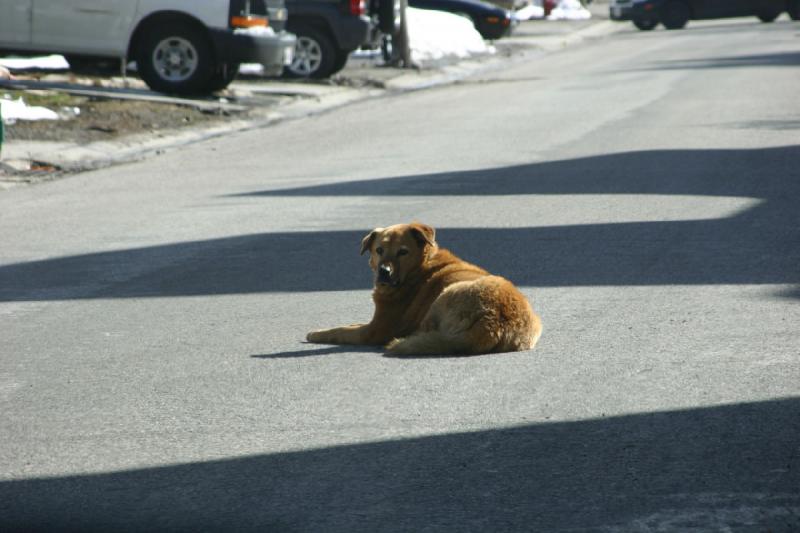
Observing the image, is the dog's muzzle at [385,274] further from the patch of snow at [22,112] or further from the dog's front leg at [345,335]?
the patch of snow at [22,112]

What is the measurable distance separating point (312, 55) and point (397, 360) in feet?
61.7

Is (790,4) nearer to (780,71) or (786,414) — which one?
(780,71)

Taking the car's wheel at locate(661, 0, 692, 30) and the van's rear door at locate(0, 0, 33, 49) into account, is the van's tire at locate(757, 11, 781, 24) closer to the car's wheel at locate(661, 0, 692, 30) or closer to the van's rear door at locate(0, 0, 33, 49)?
the car's wheel at locate(661, 0, 692, 30)

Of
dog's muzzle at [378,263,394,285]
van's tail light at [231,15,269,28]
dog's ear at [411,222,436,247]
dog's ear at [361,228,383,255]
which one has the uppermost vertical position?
van's tail light at [231,15,269,28]

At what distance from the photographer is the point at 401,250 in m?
6.98

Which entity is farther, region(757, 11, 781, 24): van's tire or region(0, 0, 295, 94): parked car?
region(757, 11, 781, 24): van's tire

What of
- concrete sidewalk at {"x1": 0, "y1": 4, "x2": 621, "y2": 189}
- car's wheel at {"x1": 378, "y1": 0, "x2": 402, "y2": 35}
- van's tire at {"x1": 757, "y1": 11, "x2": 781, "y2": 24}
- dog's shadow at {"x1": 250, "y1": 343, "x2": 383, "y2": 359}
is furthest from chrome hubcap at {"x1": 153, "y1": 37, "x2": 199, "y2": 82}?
van's tire at {"x1": 757, "y1": 11, "x2": 781, "y2": 24}

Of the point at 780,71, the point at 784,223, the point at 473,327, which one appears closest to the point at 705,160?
the point at 784,223

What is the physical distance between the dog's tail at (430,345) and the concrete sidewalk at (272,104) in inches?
324

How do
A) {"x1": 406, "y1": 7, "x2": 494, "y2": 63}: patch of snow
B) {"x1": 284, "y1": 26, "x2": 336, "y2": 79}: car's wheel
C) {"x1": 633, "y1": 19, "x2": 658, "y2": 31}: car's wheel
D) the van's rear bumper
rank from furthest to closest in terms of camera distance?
{"x1": 633, "y1": 19, "x2": 658, "y2": 31}: car's wheel → {"x1": 406, "y1": 7, "x2": 494, "y2": 63}: patch of snow → {"x1": 284, "y1": 26, "x2": 336, "y2": 79}: car's wheel → the van's rear bumper

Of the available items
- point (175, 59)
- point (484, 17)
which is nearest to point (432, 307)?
point (175, 59)

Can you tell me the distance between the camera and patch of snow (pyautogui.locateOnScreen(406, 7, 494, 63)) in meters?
32.9

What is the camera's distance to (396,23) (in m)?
28.9

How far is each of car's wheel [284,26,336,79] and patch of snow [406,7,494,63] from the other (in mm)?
6534
